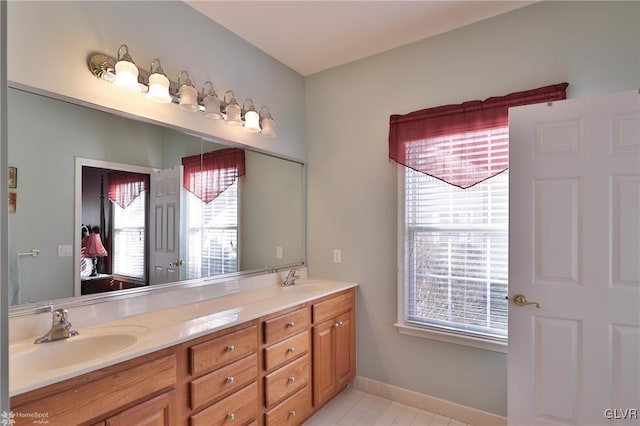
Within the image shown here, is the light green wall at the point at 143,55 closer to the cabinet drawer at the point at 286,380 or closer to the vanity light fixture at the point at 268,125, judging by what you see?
the vanity light fixture at the point at 268,125

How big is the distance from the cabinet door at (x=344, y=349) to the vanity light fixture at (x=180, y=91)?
5.15 feet

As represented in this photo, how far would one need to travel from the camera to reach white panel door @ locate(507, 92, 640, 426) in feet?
5.31

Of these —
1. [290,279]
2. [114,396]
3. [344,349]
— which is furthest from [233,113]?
[344,349]

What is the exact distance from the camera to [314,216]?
2.98 meters

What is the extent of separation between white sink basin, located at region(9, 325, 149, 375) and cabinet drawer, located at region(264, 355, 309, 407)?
2.57 feet

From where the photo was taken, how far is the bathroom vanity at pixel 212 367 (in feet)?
3.69

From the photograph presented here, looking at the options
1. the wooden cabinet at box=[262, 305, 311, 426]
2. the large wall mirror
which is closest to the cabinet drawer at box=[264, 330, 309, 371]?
the wooden cabinet at box=[262, 305, 311, 426]

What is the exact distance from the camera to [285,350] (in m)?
2.02

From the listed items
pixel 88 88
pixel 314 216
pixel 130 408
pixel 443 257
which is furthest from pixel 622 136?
pixel 88 88

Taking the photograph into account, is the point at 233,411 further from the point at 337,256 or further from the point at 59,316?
the point at 337,256

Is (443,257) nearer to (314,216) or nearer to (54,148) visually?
(314,216)

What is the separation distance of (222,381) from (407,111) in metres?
2.19

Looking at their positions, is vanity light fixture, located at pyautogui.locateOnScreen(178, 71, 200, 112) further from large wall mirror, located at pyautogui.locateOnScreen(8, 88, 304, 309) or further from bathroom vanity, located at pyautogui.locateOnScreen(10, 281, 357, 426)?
bathroom vanity, located at pyautogui.locateOnScreen(10, 281, 357, 426)

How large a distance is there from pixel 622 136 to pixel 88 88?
265 cm
